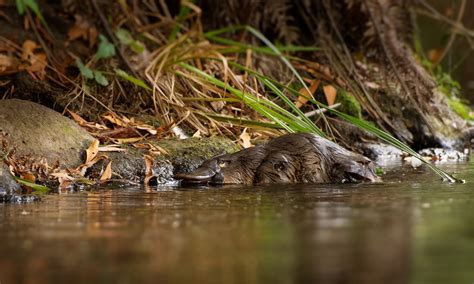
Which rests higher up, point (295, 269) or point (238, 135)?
point (238, 135)

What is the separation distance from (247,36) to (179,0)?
0.73 meters

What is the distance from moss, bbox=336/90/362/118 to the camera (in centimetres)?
776

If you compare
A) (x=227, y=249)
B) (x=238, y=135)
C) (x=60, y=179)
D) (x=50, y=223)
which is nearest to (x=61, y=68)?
(x=238, y=135)

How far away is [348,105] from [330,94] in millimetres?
177

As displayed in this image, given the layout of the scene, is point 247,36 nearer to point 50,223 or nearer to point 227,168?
point 227,168

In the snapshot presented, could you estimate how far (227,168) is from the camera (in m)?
5.54

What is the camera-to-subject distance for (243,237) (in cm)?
314

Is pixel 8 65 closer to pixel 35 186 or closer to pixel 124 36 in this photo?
pixel 124 36

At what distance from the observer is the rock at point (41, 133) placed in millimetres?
5410

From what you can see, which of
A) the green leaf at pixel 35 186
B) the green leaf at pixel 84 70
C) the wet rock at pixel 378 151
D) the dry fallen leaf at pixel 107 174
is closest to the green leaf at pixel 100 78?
the green leaf at pixel 84 70

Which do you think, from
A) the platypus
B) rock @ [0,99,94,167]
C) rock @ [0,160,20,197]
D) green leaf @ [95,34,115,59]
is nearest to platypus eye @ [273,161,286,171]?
the platypus

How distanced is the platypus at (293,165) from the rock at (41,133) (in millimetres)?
777

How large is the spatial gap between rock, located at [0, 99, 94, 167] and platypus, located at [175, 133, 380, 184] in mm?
777

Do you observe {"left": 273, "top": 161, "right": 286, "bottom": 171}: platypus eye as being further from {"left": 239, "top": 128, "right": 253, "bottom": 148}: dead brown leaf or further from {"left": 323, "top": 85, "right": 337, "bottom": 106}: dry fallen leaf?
{"left": 323, "top": 85, "right": 337, "bottom": 106}: dry fallen leaf
